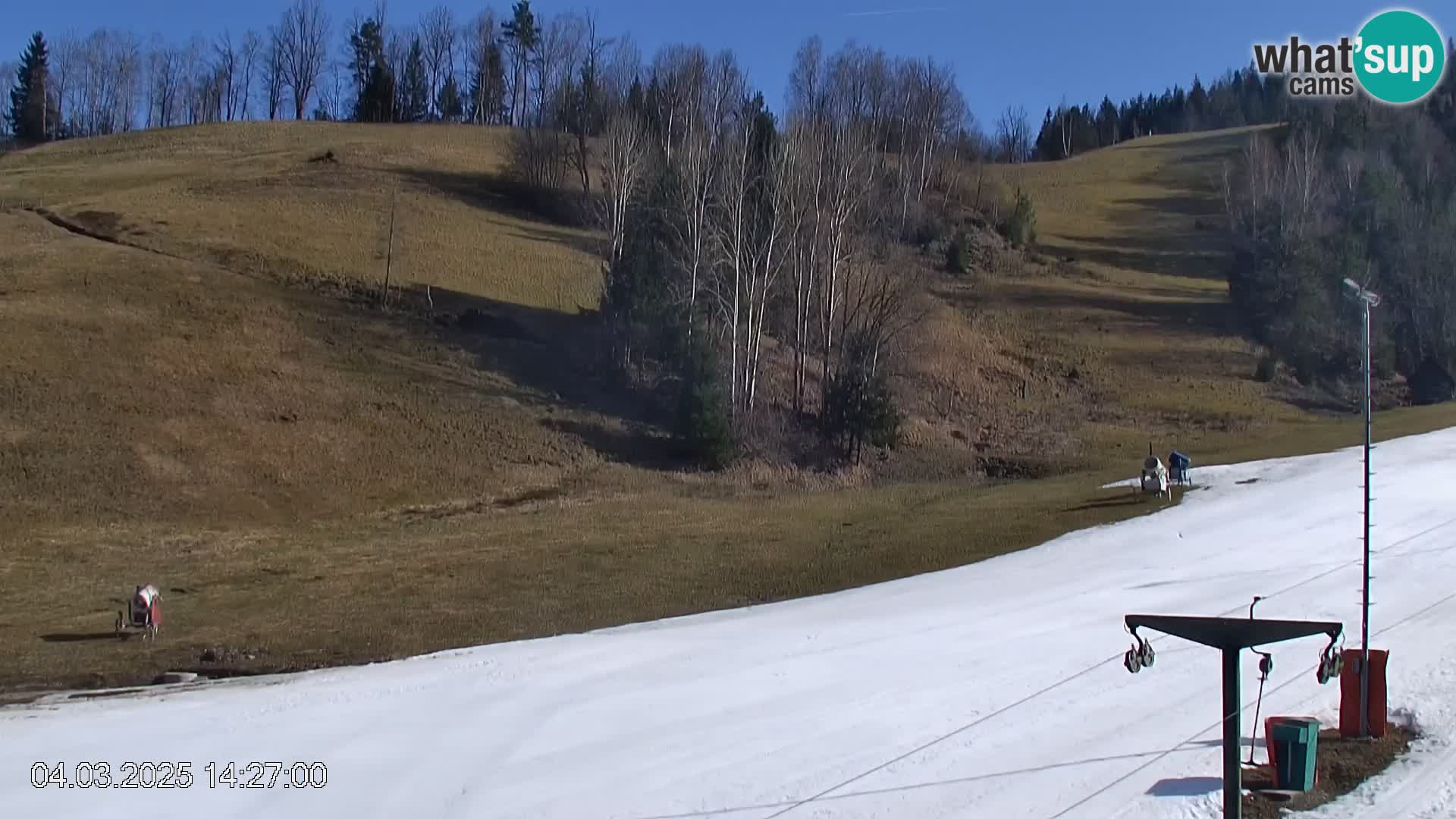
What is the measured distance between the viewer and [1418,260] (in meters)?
67.2

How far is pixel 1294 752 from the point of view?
1173 cm

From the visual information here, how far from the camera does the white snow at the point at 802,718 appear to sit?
11.8 m

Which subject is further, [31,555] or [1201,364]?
[1201,364]

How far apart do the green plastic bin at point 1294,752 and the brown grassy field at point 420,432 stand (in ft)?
37.0

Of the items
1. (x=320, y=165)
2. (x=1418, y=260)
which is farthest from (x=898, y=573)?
(x=320, y=165)

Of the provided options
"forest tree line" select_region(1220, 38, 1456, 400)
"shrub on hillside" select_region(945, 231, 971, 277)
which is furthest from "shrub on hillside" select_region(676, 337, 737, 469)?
"shrub on hillside" select_region(945, 231, 971, 277)

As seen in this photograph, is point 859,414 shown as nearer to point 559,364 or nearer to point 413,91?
point 559,364

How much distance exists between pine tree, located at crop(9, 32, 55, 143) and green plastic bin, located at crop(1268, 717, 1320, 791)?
130m

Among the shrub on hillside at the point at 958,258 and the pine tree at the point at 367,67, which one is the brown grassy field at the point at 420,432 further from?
the pine tree at the point at 367,67

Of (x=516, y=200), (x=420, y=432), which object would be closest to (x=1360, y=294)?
(x=420, y=432)

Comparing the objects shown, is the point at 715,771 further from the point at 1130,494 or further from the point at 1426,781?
the point at 1130,494

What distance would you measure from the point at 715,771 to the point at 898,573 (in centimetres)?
1205

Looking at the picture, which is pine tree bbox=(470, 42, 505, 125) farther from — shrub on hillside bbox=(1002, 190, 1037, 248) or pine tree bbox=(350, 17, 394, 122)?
shrub on hillside bbox=(1002, 190, 1037, 248)

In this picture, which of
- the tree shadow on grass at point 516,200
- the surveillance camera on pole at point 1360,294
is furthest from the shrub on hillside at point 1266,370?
the surveillance camera on pole at point 1360,294
